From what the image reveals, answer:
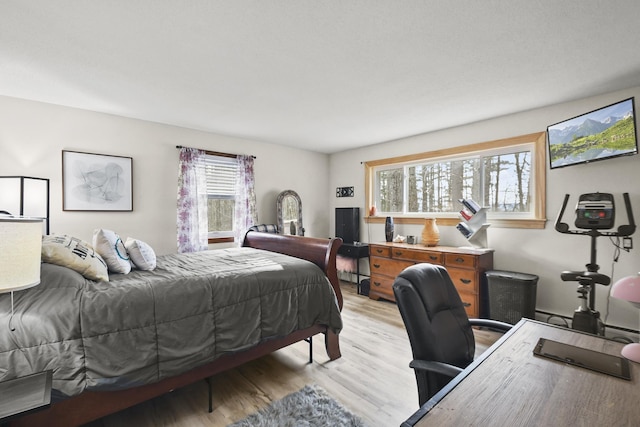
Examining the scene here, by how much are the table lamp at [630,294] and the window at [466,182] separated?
2596 mm

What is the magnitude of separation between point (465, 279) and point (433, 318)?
240 cm

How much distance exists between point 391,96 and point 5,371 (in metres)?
3.29

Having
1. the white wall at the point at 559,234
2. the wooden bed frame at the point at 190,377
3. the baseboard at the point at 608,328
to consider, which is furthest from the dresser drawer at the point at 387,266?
the wooden bed frame at the point at 190,377

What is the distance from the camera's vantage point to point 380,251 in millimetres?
4223

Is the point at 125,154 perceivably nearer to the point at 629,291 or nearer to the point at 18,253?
the point at 18,253

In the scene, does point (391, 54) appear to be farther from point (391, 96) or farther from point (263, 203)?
point (263, 203)

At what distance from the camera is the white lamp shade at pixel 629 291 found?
1.00 meters

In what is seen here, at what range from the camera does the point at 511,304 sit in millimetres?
3031

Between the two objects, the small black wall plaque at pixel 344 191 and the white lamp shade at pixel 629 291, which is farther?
the small black wall plaque at pixel 344 191

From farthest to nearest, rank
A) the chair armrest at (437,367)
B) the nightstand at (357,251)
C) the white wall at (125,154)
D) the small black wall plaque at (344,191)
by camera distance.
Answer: the small black wall plaque at (344,191)
the nightstand at (357,251)
the white wall at (125,154)
the chair armrest at (437,367)

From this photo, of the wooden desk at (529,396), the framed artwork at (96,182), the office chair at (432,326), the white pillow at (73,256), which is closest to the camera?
the wooden desk at (529,396)

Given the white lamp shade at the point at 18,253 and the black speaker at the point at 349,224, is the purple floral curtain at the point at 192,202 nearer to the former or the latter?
the black speaker at the point at 349,224

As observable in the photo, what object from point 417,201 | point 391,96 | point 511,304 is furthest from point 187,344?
point 417,201

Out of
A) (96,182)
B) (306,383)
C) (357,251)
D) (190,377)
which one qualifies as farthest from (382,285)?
(96,182)
